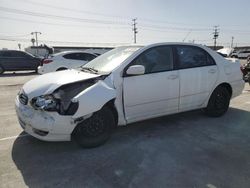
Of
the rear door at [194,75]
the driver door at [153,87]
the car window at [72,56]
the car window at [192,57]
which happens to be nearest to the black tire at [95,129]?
the driver door at [153,87]

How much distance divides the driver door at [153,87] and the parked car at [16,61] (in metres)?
14.8

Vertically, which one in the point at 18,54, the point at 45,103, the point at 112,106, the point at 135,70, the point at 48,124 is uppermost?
the point at 18,54

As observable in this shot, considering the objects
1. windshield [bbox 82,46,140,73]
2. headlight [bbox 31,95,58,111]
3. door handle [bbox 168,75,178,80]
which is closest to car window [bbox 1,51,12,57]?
windshield [bbox 82,46,140,73]

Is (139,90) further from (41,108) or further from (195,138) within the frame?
(41,108)

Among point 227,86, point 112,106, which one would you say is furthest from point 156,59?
point 227,86

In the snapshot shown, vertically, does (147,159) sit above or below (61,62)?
below

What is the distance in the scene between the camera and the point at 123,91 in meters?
4.09

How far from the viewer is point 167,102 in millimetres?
4668

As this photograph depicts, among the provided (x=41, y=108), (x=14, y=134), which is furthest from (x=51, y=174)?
(x=14, y=134)

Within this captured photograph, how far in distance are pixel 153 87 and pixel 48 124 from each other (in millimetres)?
1853

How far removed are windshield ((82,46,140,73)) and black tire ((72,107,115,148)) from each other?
0.75 metres

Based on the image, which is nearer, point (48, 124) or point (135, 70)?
point (48, 124)

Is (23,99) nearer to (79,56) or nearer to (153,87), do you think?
(153,87)

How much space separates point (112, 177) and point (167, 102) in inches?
79.2
